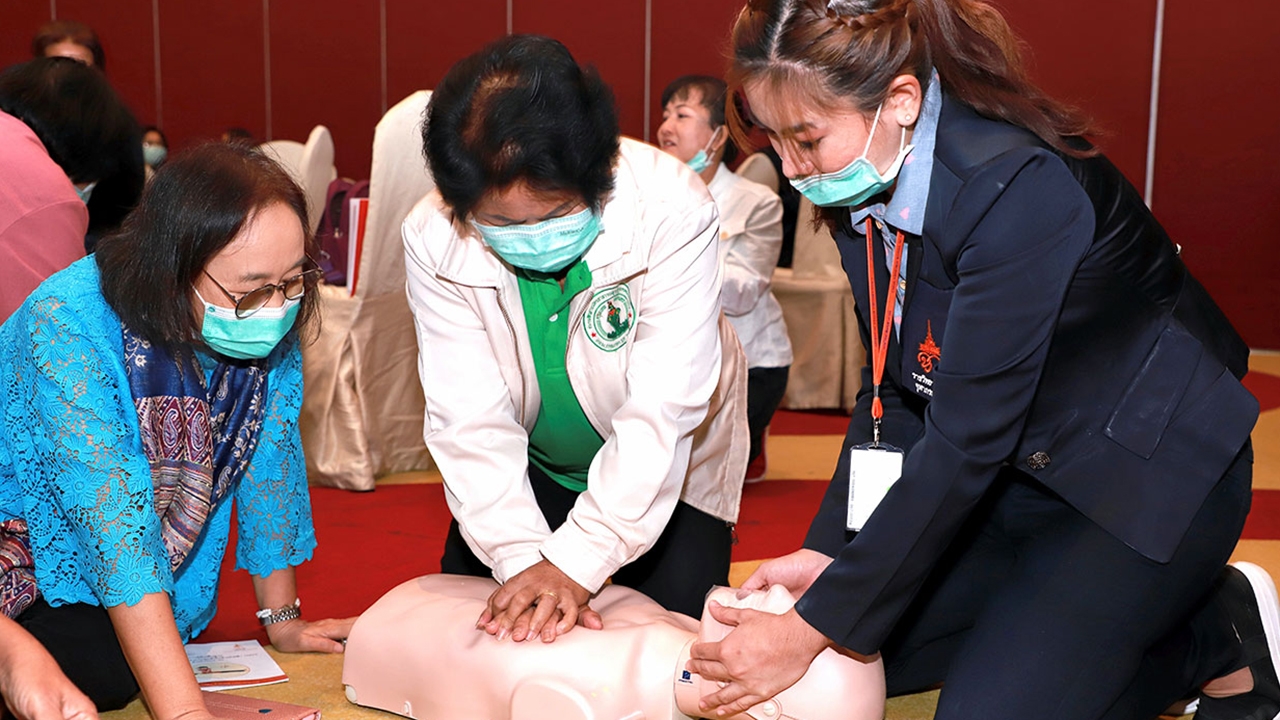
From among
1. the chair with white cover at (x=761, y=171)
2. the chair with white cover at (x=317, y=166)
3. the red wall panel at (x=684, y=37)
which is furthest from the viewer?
the red wall panel at (x=684, y=37)

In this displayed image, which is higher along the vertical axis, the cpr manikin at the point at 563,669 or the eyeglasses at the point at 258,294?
the eyeglasses at the point at 258,294

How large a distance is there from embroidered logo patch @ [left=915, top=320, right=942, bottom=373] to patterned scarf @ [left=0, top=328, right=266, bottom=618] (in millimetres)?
1039

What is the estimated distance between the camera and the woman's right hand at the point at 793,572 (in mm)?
1834

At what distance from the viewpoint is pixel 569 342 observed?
1.98 metres

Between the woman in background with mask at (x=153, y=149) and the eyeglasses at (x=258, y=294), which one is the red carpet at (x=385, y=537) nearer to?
the eyeglasses at (x=258, y=294)

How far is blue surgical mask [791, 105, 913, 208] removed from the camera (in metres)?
1.48

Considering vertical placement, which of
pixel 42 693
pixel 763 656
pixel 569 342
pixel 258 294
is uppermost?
pixel 258 294

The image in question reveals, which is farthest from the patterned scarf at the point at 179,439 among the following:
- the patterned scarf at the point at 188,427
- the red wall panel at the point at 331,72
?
the red wall panel at the point at 331,72

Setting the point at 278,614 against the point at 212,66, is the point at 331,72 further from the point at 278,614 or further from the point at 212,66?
the point at 278,614

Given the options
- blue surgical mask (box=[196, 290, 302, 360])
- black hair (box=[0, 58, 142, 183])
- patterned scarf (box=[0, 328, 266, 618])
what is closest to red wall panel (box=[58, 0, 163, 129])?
black hair (box=[0, 58, 142, 183])

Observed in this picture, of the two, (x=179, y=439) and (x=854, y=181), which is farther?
(x=179, y=439)

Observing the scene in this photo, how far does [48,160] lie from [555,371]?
42.4 inches

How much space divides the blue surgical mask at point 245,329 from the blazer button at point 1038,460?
1058mm

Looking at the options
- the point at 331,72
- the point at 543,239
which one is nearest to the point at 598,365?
the point at 543,239
